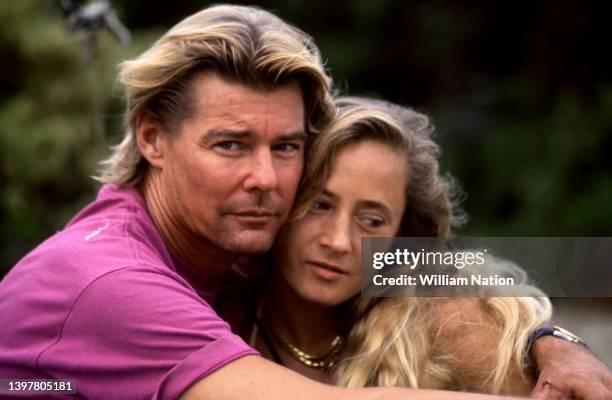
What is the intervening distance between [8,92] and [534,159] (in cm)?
451

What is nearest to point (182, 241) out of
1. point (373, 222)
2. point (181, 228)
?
point (181, 228)

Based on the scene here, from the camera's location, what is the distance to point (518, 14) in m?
9.50

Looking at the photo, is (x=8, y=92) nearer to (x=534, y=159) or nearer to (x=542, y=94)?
(x=534, y=159)

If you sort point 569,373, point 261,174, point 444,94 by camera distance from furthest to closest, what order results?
1. point 444,94
2. point 261,174
3. point 569,373

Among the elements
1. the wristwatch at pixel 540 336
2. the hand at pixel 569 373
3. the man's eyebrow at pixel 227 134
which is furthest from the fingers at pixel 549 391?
the man's eyebrow at pixel 227 134

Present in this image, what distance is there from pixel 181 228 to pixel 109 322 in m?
0.62

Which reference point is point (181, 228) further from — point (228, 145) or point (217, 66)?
point (217, 66)

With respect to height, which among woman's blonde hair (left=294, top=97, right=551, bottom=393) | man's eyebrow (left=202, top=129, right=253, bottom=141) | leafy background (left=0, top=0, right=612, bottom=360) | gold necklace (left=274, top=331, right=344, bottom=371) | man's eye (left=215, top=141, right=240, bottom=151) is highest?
man's eyebrow (left=202, top=129, right=253, bottom=141)

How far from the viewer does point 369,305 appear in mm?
2963

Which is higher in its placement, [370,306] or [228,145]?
[228,145]

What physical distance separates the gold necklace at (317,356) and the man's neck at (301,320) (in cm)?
1

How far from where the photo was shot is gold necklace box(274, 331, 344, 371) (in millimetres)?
2982

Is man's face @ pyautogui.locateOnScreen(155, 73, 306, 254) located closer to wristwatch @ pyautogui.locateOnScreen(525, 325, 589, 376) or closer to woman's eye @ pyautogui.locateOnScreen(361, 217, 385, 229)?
woman's eye @ pyautogui.locateOnScreen(361, 217, 385, 229)

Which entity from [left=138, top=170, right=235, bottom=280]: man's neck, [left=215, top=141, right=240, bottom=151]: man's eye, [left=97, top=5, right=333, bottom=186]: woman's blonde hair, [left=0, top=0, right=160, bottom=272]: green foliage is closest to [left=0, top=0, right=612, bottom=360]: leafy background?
[left=0, top=0, right=160, bottom=272]: green foliage
